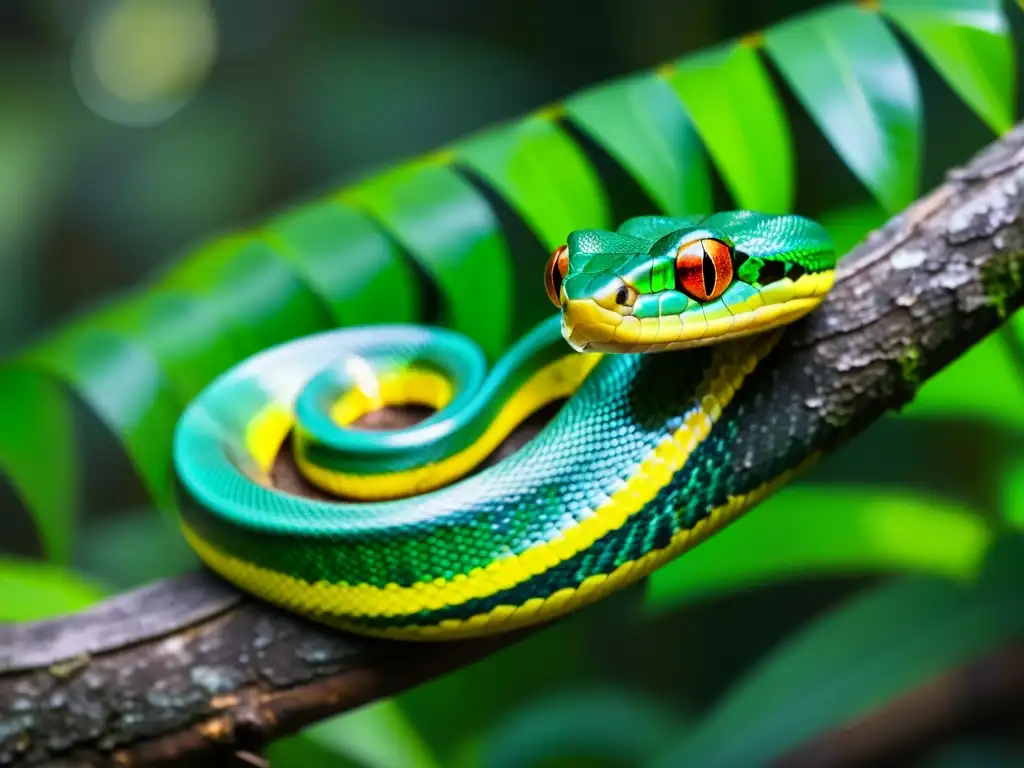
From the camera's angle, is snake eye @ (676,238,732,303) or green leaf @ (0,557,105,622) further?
green leaf @ (0,557,105,622)

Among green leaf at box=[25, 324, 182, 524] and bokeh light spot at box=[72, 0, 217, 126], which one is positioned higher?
bokeh light spot at box=[72, 0, 217, 126]

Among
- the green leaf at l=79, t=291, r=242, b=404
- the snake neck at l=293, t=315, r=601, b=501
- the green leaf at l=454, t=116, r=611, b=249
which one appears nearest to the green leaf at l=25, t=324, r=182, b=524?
the green leaf at l=79, t=291, r=242, b=404

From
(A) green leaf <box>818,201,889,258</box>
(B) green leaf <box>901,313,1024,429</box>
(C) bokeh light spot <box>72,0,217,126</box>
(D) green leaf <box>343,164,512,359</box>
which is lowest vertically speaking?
(B) green leaf <box>901,313,1024,429</box>

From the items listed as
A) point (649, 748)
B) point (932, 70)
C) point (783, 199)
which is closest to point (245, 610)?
point (783, 199)

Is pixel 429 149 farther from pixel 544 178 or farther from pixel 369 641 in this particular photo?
pixel 369 641

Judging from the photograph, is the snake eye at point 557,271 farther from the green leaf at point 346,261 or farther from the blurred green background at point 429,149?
the blurred green background at point 429,149

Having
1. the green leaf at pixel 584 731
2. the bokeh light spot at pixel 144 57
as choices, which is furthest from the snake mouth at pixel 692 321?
the bokeh light spot at pixel 144 57

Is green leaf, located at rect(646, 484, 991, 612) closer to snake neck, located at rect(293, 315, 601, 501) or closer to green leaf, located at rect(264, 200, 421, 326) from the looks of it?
snake neck, located at rect(293, 315, 601, 501)

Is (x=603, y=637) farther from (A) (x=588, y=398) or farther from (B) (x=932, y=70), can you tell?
(B) (x=932, y=70)
